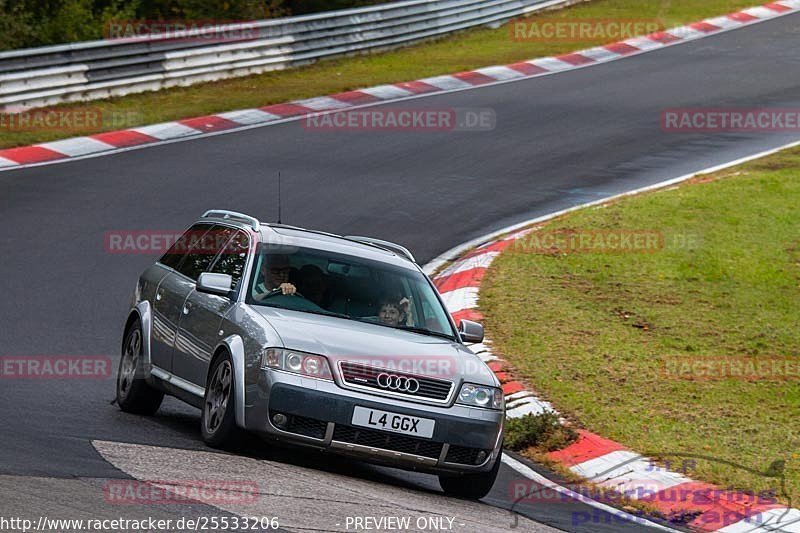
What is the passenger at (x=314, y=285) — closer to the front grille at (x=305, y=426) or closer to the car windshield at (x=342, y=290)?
the car windshield at (x=342, y=290)

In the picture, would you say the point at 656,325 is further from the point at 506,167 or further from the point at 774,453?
the point at 506,167

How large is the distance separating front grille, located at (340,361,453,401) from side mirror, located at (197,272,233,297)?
117 centimetres

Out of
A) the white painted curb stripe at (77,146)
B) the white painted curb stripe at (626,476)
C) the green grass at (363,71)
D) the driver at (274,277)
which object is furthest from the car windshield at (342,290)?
the green grass at (363,71)

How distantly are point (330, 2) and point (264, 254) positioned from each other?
78.5 feet

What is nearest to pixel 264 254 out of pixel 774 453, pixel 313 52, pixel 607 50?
pixel 774 453

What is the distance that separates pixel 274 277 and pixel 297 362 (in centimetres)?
119

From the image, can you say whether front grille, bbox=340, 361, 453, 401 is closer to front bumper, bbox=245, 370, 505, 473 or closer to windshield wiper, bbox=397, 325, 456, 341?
front bumper, bbox=245, 370, 505, 473

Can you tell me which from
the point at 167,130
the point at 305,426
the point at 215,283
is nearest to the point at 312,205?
the point at 167,130

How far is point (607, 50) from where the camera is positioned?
29703 millimetres

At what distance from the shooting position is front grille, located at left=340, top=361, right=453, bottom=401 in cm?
840

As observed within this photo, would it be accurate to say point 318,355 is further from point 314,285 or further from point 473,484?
point 473,484

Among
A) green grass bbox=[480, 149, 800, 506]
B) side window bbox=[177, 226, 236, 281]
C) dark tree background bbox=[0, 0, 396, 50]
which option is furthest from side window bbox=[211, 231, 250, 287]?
dark tree background bbox=[0, 0, 396, 50]

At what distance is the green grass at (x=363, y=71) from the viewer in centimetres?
2231

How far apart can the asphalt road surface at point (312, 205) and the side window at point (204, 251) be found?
1128mm
